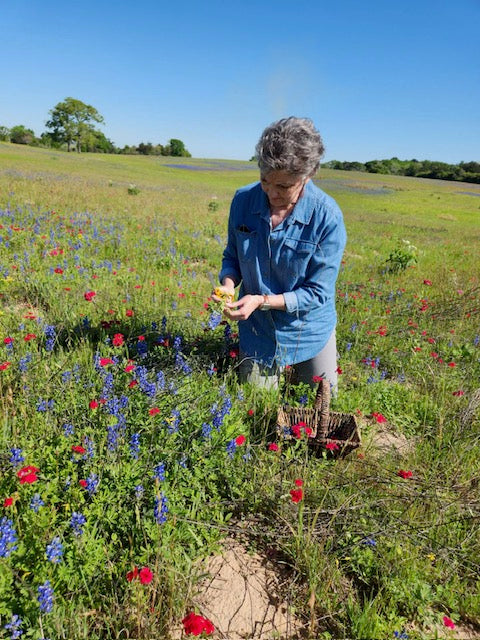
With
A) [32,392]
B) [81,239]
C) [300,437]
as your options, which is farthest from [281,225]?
[81,239]

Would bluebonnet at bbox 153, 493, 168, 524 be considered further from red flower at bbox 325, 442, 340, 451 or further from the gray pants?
the gray pants

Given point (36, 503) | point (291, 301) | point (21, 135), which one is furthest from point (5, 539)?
point (21, 135)

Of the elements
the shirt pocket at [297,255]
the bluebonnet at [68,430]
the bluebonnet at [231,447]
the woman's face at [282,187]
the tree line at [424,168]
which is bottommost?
the bluebonnet at [231,447]

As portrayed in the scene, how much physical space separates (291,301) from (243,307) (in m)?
0.41

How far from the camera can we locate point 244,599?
1895 mm

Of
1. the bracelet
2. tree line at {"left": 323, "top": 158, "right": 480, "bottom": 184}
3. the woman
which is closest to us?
the woman

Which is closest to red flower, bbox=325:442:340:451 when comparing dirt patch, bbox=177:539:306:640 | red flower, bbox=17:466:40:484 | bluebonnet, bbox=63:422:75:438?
dirt patch, bbox=177:539:306:640

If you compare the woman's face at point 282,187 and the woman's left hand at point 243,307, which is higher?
the woman's face at point 282,187

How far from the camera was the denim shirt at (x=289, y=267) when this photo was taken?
119 inches

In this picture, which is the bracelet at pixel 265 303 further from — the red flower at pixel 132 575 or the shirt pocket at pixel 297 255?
the red flower at pixel 132 575

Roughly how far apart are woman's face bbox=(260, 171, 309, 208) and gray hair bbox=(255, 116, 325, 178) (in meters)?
0.04

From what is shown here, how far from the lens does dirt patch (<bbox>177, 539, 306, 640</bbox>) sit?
1.77 metres

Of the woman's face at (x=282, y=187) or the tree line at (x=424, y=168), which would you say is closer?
the woman's face at (x=282, y=187)

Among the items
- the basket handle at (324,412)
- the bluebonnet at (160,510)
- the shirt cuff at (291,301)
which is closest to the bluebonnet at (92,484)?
the bluebonnet at (160,510)
